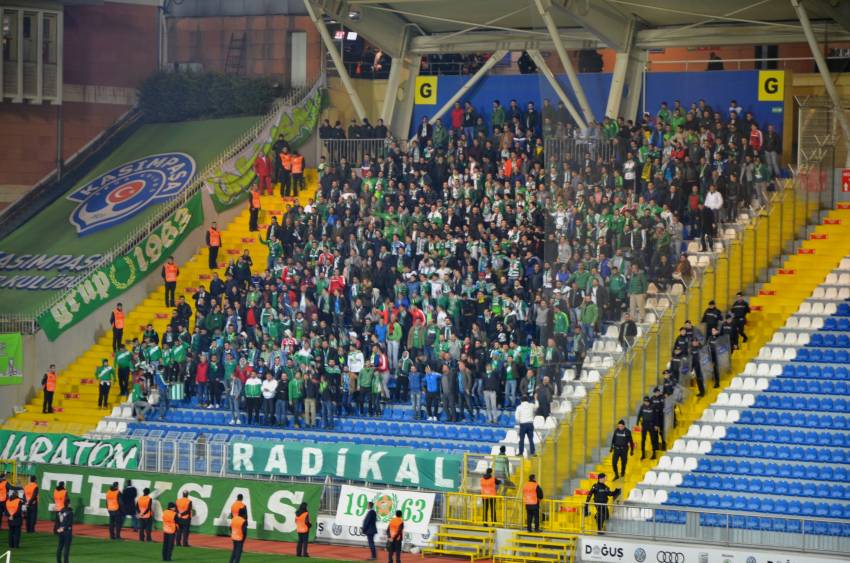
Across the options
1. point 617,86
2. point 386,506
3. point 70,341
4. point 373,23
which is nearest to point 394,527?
point 386,506

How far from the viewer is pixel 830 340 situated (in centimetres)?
3222

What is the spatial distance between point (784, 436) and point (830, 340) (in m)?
2.82

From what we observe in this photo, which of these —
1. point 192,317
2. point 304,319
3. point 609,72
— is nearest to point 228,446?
point 304,319

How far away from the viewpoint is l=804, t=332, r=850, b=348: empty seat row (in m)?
32.1

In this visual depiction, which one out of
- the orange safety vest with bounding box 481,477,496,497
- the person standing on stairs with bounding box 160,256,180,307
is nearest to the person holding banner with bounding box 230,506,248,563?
the orange safety vest with bounding box 481,477,496,497

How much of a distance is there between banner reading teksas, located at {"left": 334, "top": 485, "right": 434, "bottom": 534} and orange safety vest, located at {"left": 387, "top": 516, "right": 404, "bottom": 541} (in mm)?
1662

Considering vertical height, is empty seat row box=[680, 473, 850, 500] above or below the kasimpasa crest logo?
below

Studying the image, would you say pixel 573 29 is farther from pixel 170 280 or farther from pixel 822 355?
pixel 822 355

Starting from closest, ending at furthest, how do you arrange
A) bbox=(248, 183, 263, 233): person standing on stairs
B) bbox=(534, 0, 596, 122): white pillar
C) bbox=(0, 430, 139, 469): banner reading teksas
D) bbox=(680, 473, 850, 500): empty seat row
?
bbox=(680, 473, 850, 500): empty seat row
bbox=(0, 430, 139, 469): banner reading teksas
bbox=(534, 0, 596, 122): white pillar
bbox=(248, 183, 263, 233): person standing on stairs

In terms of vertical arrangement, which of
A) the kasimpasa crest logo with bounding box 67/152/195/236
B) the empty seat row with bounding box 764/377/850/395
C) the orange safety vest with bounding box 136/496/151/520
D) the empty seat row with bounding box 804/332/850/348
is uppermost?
the kasimpasa crest logo with bounding box 67/152/195/236

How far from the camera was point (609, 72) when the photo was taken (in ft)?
136

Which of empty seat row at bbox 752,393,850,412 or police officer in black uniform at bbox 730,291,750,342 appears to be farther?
police officer in black uniform at bbox 730,291,750,342

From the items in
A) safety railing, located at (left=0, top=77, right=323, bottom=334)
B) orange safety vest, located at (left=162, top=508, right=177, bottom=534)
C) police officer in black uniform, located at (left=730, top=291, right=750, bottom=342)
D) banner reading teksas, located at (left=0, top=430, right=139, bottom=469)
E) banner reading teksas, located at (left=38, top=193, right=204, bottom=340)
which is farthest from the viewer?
banner reading teksas, located at (left=38, top=193, right=204, bottom=340)

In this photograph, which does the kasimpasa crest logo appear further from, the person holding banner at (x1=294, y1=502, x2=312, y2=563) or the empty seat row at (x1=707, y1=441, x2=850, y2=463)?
the empty seat row at (x1=707, y1=441, x2=850, y2=463)
